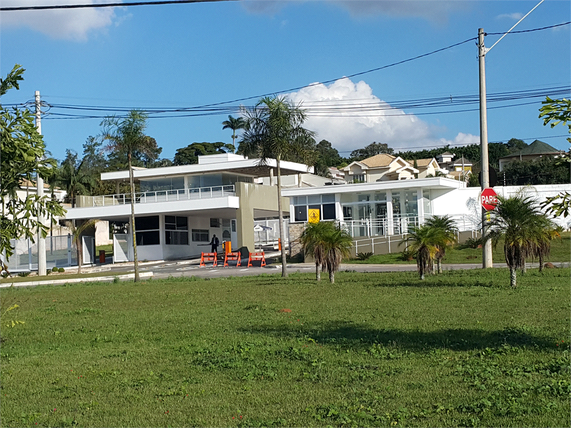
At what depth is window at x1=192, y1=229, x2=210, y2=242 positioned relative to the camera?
51.5 meters

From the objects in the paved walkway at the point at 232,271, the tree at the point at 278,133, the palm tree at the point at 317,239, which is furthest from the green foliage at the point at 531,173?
the palm tree at the point at 317,239

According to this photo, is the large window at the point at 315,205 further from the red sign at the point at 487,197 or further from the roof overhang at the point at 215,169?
the red sign at the point at 487,197

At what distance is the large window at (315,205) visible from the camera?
45.5 m

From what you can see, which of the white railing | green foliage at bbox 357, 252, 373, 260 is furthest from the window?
green foliage at bbox 357, 252, 373, 260

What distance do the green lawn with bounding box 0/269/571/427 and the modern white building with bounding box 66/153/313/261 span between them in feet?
93.8

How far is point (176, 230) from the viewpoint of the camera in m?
49.4

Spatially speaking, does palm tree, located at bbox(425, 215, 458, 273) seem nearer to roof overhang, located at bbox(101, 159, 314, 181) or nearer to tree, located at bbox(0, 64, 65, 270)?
tree, located at bbox(0, 64, 65, 270)

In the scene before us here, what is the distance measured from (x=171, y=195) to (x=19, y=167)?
40.7 meters

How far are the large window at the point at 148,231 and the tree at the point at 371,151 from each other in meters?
80.2

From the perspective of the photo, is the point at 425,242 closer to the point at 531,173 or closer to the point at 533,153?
the point at 531,173

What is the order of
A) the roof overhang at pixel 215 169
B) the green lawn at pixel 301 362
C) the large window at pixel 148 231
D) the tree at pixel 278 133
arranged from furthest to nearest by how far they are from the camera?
the large window at pixel 148 231 < the roof overhang at pixel 215 169 < the tree at pixel 278 133 < the green lawn at pixel 301 362

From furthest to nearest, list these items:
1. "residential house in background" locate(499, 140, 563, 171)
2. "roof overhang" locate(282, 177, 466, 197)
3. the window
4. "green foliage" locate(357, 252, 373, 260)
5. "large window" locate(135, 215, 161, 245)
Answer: "residential house in background" locate(499, 140, 563, 171) < the window < "large window" locate(135, 215, 161, 245) < "roof overhang" locate(282, 177, 466, 197) < "green foliage" locate(357, 252, 373, 260)

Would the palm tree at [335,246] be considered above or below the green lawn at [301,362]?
above

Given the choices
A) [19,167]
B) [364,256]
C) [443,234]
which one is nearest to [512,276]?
[443,234]
